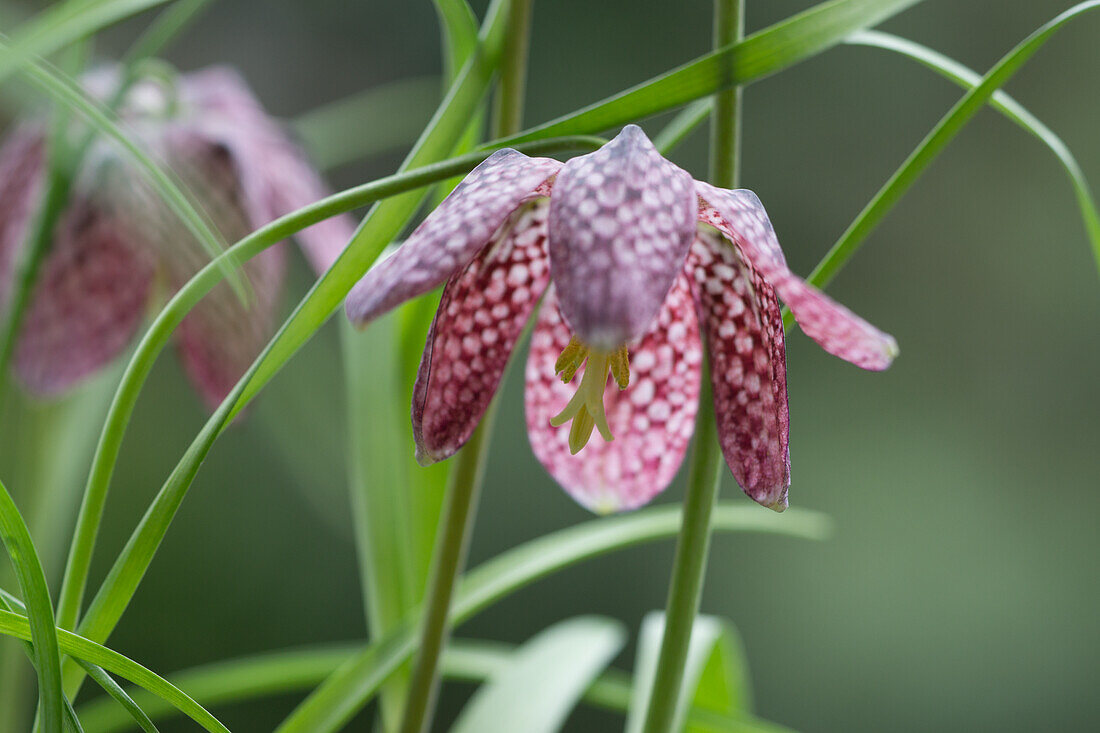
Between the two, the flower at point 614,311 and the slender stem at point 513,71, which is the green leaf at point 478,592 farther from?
the slender stem at point 513,71

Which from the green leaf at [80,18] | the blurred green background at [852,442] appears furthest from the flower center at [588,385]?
the blurred green background at [852,442]

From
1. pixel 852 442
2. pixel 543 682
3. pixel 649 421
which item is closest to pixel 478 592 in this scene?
pixel 543 682

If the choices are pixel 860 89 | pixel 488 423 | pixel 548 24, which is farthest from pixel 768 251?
pixel 860 89

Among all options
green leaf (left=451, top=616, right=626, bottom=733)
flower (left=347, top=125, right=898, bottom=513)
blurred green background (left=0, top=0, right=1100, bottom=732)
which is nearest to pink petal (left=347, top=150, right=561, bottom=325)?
flower (left=347, top=125, right=898, bottom=513)

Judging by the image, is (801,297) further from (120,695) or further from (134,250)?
(134,250)

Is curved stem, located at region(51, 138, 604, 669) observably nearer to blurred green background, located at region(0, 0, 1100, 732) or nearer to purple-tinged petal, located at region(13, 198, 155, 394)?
purple-tinged petal, located at region(13, 198, 155, 394)

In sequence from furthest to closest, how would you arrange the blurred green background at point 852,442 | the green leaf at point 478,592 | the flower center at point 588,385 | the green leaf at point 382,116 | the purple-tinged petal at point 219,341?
the blurred green background at point 852,442
the green leaf at point 382,116
the purple-tinged petal at point 219,341
the green leaf at point 478,592
the flower center at point 588,385
